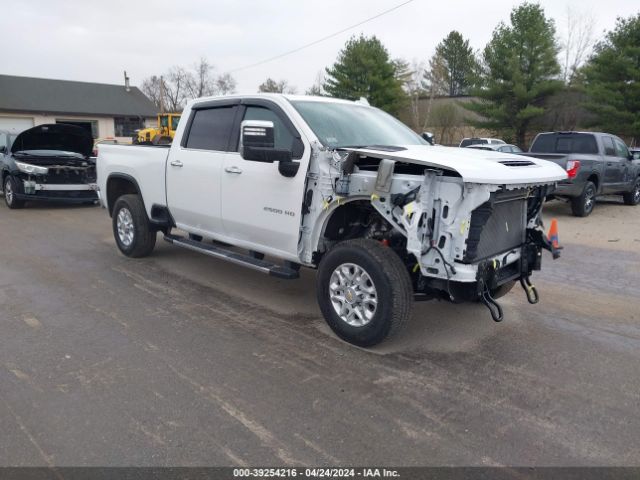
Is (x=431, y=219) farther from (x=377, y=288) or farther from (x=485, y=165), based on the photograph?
(x=377, y=288)

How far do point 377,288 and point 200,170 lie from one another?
2705 mm

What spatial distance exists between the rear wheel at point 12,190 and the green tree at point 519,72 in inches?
1165

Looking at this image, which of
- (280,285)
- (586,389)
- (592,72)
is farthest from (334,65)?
(586,389)

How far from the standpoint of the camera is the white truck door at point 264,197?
486cm

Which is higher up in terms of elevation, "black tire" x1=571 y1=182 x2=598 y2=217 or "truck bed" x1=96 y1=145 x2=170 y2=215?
"truck bed" x1=96 y1=145 x2=170 y2=215

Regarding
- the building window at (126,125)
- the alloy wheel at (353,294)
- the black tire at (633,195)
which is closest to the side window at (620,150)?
the black tire at (633,195)

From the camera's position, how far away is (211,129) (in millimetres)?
5961

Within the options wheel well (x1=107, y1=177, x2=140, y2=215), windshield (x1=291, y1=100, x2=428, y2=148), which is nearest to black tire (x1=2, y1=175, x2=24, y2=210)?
wheel well (x1=107, y1=177, x2=140, y2=215)

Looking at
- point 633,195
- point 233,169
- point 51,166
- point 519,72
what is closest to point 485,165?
point 233,169

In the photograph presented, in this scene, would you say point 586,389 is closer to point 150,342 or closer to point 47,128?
point 150,342

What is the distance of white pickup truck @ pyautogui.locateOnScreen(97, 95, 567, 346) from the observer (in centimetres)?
393

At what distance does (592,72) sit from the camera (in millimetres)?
30984

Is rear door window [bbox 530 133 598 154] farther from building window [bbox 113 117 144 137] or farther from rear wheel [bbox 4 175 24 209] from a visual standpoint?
building window [bbox 113 117 144 137]

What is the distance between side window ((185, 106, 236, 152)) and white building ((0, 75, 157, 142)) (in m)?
37.1
